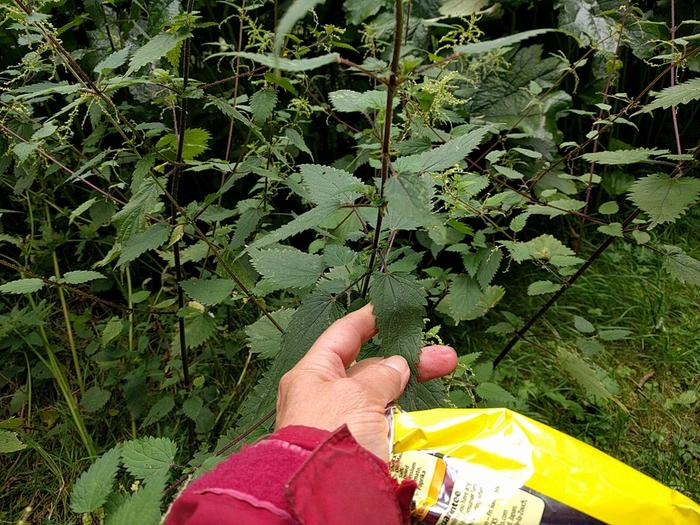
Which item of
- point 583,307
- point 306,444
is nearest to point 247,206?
point 306,444

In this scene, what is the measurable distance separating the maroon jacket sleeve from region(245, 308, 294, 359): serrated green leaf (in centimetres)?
45

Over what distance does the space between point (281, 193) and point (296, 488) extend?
1.73 metres

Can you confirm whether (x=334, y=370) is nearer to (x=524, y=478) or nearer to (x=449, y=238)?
(x=524, y=478)

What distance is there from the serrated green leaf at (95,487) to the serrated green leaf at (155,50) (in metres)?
0.70

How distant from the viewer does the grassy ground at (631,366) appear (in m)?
1.64

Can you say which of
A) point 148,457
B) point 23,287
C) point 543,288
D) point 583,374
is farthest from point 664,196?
point 23,287

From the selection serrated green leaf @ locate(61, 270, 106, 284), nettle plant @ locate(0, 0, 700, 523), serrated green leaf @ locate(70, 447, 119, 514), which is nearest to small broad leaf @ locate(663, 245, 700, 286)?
nettle plant @ locate(0, 0, 700, 523)

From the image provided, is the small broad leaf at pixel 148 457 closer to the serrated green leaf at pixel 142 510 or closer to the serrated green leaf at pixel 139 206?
the serrated green leaf at pixel 142 510

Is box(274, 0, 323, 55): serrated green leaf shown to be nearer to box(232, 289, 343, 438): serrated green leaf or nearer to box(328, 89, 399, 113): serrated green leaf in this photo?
box(328, 89, 399, 113): serrated green leaf

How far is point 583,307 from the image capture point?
2133 mm

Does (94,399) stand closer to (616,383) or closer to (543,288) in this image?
(543,288)

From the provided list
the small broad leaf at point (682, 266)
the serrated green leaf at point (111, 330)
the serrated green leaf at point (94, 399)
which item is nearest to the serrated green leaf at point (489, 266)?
the small broad leaf at point (682, 266)

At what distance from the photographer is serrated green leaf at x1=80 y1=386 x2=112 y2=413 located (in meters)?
1.70

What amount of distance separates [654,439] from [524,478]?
102cm
